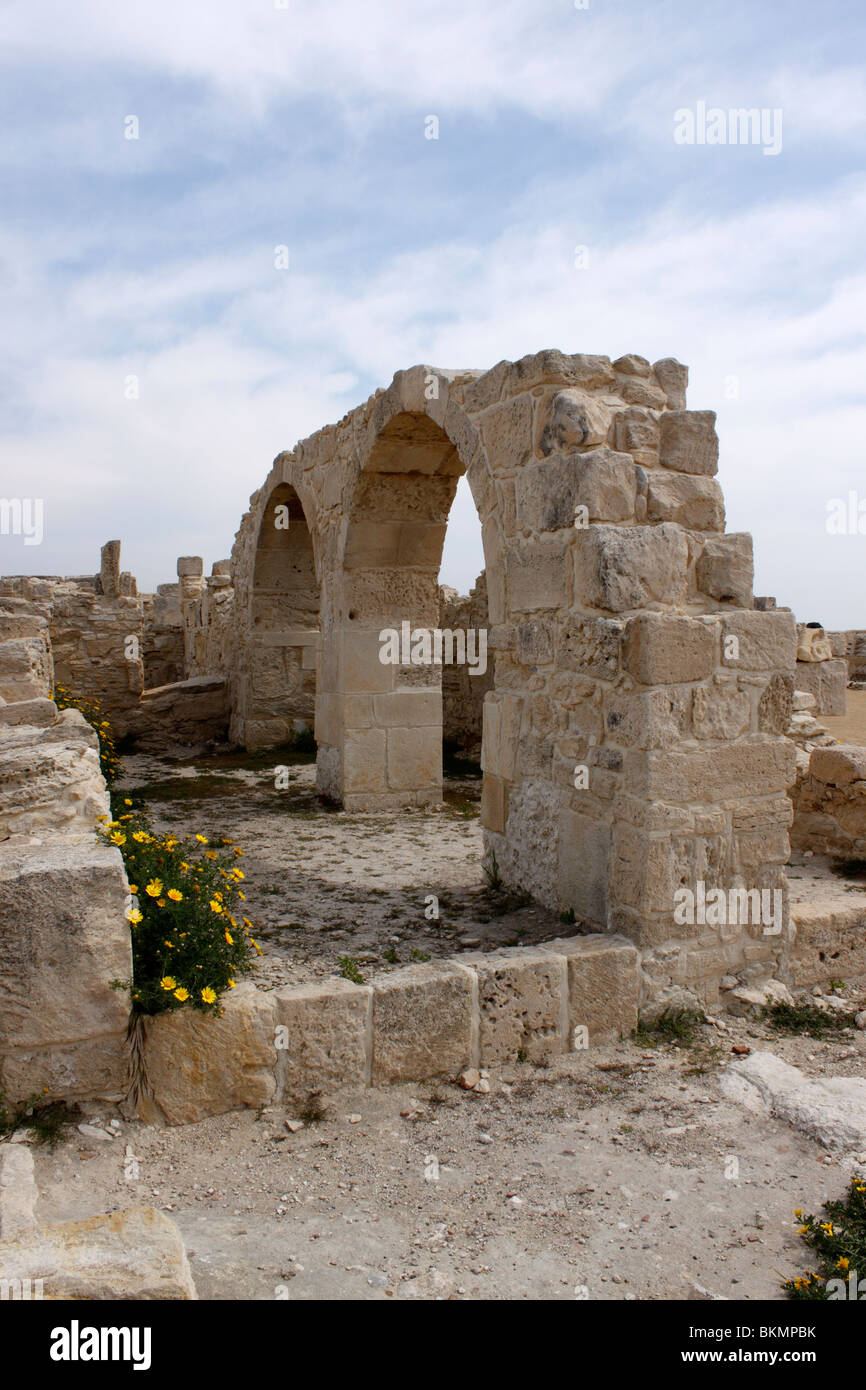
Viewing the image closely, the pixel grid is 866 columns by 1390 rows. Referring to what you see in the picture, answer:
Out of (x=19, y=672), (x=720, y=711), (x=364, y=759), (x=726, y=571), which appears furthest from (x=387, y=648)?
(x=720, y=711)

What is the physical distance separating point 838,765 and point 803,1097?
2.77 m

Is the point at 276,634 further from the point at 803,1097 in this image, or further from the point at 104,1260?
the point at 104,1260

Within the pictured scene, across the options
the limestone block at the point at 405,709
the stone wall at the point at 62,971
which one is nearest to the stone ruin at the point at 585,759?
the stone wall at the point at 62,971

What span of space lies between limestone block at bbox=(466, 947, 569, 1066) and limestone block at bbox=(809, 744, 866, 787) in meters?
2.78

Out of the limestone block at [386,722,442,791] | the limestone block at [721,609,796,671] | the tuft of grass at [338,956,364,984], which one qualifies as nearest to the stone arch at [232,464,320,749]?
the limestone block at [386,722,442,791]

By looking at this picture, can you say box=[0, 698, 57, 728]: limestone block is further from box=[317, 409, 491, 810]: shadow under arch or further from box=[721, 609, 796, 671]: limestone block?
box=[721, 609, 796, 671]: limestone block

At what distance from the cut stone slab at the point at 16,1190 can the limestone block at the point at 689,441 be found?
3.31 meters

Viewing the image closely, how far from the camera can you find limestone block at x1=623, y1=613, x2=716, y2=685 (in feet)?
11.5

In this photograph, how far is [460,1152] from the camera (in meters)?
2.81

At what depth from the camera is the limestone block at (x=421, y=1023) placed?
10.2 ft

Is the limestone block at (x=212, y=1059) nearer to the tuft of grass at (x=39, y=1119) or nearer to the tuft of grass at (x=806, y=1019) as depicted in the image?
the tuft of grass at (x=39, y=1119)

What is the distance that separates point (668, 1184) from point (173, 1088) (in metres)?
1.45

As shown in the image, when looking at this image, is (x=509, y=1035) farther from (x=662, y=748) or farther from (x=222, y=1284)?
(x=222, y=1284)

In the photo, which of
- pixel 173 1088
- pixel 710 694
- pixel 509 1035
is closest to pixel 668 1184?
pixel 509 1035
